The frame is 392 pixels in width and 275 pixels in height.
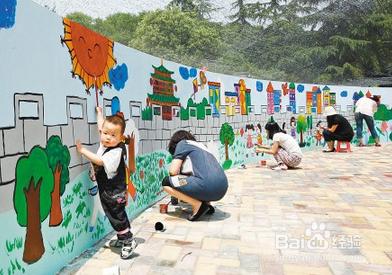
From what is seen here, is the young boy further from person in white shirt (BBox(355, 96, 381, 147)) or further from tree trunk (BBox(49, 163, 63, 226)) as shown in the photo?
person in white shirt (BBox(355, 96, 381, 147))

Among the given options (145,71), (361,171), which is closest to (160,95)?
(145,71)

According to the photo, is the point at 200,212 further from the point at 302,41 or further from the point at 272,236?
the point at 302,41

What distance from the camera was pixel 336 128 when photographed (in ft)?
36.5

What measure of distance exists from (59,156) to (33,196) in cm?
44

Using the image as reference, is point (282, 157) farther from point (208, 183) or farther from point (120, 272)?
point (120, 272)

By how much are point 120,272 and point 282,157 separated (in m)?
5.44

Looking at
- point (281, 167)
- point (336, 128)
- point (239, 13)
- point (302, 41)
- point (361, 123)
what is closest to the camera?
point (281, 167)

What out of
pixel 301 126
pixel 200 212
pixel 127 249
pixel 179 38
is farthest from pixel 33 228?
pixel 179 38

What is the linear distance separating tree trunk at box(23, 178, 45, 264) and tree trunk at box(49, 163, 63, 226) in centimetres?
18

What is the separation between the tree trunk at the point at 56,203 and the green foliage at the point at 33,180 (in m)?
0.05

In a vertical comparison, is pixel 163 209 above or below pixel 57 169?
below

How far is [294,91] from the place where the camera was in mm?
11031

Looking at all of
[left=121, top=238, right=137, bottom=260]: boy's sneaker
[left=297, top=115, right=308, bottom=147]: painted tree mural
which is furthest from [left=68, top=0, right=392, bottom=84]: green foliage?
[left=121, top=238, right=137, bottom=260]: boy's sneaker

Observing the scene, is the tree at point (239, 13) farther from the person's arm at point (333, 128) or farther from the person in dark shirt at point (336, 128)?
the person's arm at point (333, 128)
